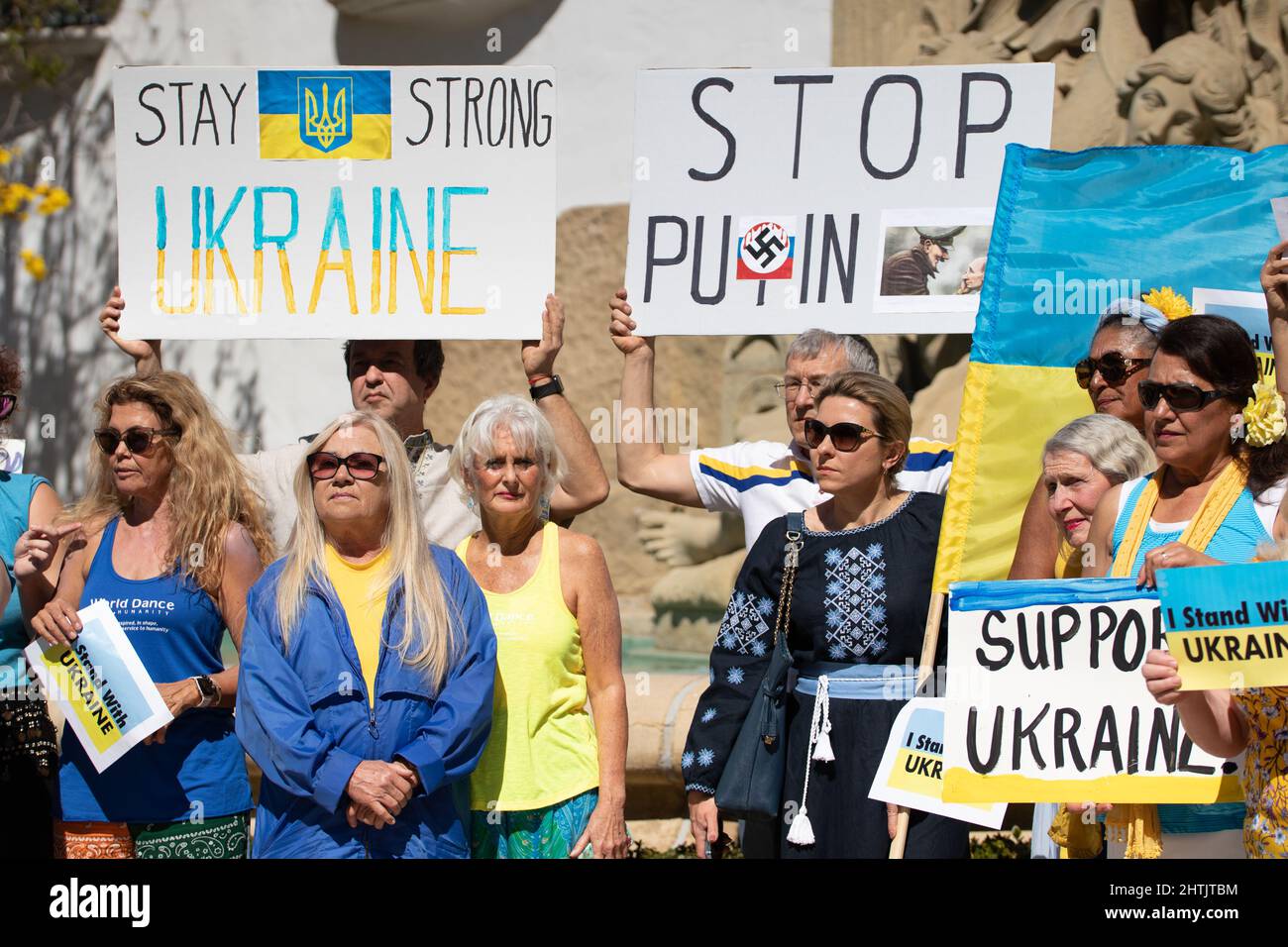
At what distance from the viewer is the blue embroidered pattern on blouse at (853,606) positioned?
417 centimetres

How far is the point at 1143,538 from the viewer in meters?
3.91

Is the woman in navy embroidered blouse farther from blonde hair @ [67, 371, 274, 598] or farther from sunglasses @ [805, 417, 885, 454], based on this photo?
blonde hair @ [67, 371, 274, 598]

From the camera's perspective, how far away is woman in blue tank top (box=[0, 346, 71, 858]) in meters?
4.26

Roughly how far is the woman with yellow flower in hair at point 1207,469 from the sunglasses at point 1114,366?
0.50 meters

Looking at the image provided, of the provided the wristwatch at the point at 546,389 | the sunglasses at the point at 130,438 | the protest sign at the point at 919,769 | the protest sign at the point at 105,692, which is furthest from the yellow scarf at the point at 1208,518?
the sunglasses at the point at 130,438

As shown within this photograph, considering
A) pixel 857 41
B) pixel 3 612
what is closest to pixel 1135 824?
pixel 3 612

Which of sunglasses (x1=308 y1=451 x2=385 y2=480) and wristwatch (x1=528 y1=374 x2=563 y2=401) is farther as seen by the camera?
wristwatch (x1=528 y1=374 x2=563 y2=401)

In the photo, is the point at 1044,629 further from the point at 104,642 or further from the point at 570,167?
the point at 570,167

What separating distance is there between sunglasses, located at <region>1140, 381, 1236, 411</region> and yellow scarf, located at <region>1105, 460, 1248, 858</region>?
17 cm

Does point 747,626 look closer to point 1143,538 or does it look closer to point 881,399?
point 881,399

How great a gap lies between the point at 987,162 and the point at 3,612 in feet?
9.98

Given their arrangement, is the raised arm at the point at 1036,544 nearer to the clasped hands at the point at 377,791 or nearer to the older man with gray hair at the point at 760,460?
the older man with gray hair at the point at 760,460

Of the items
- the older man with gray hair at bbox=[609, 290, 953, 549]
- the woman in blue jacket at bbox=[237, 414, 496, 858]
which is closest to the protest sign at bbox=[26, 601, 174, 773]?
the woman in blue jacket at bbox=[237, 414, 496, 858]

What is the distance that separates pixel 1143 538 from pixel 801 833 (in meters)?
1.11
